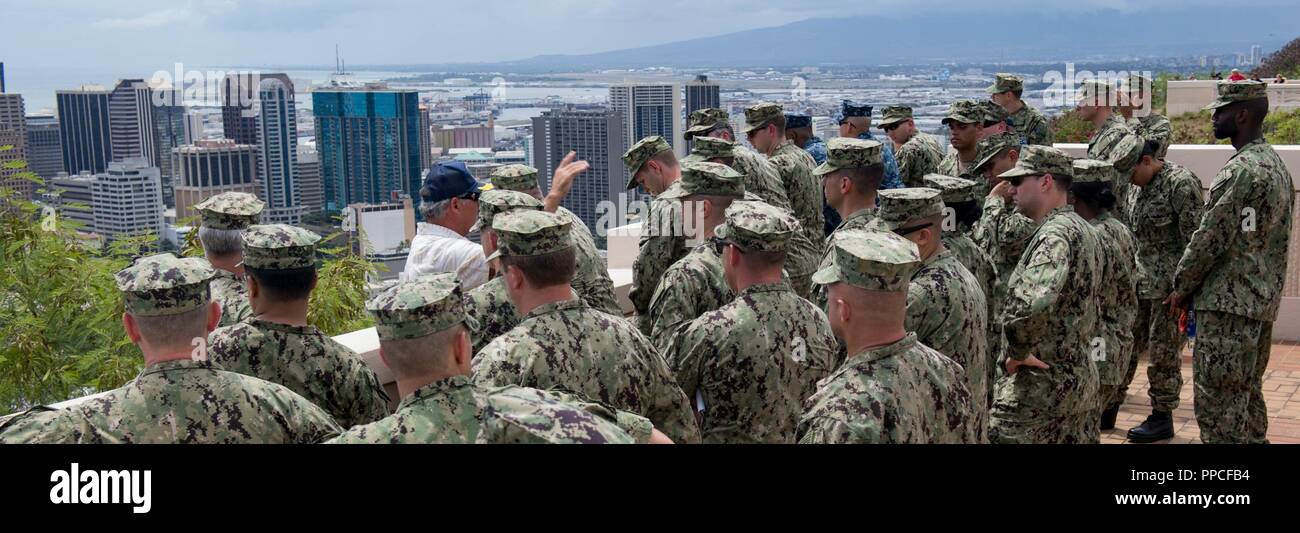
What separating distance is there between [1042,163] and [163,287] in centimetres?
381

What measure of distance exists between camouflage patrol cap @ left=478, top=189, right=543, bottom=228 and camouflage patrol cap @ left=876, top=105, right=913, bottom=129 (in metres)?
4.51

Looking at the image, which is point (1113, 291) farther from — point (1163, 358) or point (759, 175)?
point (759, 175)

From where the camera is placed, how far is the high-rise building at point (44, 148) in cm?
787

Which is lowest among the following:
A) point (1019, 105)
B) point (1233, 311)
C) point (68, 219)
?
point (1233, 311)

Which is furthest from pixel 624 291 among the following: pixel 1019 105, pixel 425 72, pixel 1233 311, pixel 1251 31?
pixel 1251 31

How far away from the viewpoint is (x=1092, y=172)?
18.4 ft

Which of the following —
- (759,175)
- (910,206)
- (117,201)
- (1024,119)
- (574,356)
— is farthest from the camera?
(1024,119)

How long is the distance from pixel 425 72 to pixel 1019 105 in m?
12.4

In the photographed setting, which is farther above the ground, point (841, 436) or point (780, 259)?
point (780, 259)

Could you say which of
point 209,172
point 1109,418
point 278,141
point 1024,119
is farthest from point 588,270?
point 278,141

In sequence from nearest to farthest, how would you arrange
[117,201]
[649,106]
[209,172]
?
[117,201], [209,172], [649,106]

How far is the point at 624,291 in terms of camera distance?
22.8 ft

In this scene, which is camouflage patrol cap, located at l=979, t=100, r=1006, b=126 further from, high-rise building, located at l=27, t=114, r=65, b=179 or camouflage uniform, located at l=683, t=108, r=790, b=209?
high-rise building, located at l=27, t=114, r=65, b=179
